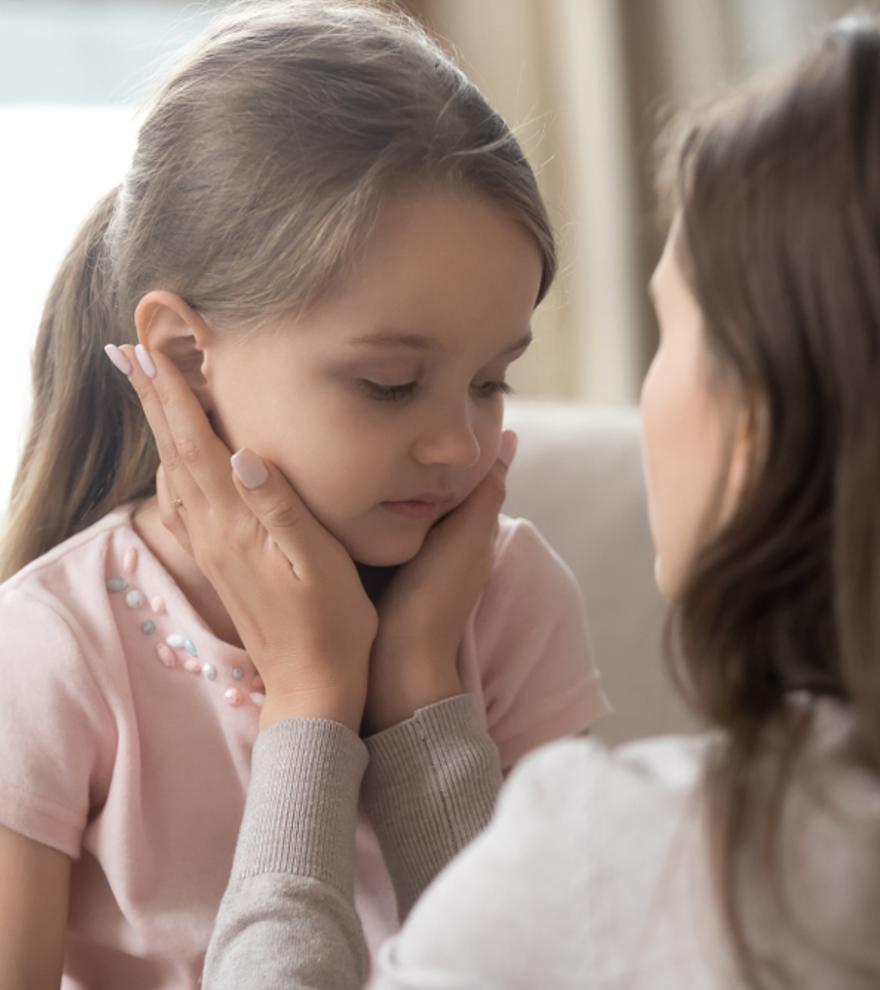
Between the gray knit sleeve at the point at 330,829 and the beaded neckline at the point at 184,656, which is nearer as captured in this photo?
the gray knit sleeve at the point at 330,829

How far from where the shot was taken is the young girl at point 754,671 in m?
0.60

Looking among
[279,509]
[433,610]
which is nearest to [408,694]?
[433,610]

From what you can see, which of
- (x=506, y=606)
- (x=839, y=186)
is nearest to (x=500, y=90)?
(x=506, y=606)

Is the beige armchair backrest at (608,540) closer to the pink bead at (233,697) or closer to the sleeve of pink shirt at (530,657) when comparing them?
the sleeve of pink shirt at (530,657)

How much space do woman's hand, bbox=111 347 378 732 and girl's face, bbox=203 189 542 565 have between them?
0.02m

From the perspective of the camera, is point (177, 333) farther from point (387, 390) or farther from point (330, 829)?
point (330, 829)

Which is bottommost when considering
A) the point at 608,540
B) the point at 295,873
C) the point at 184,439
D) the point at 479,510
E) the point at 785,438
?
the point at 608,540

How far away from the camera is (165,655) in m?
1.11

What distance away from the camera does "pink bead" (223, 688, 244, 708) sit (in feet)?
3.64

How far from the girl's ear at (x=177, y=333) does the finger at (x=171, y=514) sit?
68 millimetres

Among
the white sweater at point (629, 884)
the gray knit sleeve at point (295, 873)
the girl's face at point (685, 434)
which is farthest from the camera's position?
the gray knit sleeve at point (295, 873)

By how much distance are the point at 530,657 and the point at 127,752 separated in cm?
35

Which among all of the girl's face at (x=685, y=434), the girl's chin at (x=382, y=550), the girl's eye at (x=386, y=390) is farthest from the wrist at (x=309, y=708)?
the girl's face at (x=685, y=434)

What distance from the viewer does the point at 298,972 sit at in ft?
2.94
